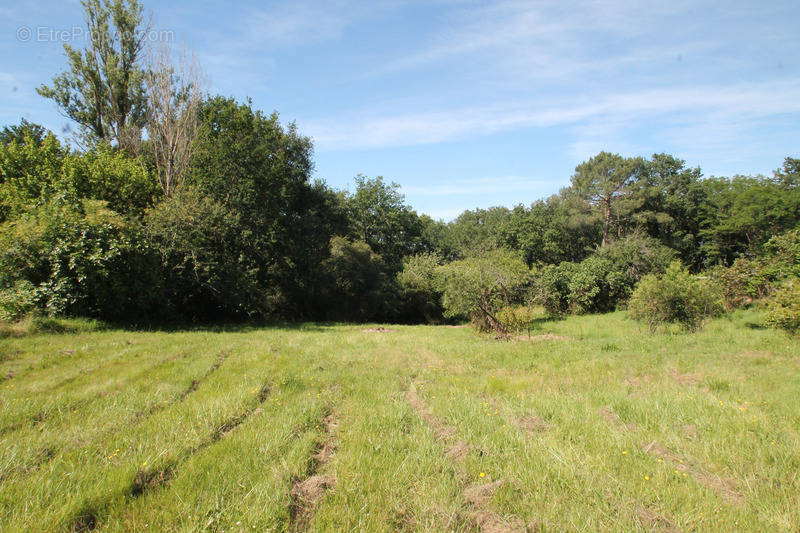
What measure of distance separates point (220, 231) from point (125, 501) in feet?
56.7

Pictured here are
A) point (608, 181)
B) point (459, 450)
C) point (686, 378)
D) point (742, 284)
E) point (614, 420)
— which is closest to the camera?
point (459, 450)

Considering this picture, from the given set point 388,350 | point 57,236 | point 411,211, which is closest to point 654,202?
point 411,211

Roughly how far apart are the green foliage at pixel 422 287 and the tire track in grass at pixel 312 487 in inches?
1018

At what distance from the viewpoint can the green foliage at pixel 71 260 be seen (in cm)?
1218

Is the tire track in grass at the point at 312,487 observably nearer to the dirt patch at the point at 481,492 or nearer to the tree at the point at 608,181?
the dirt patch at the point at 481,492

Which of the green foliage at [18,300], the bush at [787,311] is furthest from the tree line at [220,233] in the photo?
the bush at [787,311]

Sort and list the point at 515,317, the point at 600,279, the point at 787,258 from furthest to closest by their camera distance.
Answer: the point at 600,279 → the point at 787,258 → the point at 515,317

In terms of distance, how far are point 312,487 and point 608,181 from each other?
2085 inches

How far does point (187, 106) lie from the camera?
74.0ft

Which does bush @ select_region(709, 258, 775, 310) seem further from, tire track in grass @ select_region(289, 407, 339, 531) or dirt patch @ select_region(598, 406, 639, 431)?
tire track in grass @ select_region(289, 407, 339, 531)

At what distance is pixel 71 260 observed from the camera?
1223 centimetres

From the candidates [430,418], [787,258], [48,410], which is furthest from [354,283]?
[787,258]

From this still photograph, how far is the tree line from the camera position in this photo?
43.5ft

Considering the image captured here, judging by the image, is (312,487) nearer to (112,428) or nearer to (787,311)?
(112,428)
